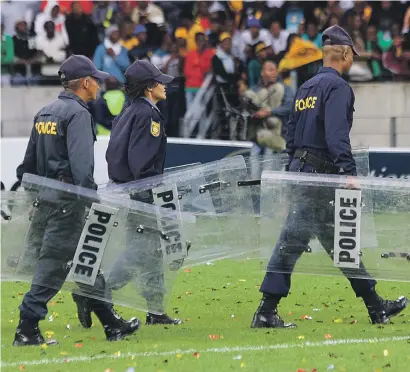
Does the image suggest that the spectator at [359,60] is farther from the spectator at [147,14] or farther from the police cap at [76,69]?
the police cap at [76,69]

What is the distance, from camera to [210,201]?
8922mm

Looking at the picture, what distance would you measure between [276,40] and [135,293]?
11403 mm

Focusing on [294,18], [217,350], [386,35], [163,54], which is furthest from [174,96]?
[217,350]

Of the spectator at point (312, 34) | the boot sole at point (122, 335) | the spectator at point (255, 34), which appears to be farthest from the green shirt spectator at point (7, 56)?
the boot sole at point (122, 335)

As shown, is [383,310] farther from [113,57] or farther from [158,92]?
[113,57]

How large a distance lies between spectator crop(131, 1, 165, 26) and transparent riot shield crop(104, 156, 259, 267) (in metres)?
10.8

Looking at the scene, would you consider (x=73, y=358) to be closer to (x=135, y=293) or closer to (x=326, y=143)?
(x=135, y=293)

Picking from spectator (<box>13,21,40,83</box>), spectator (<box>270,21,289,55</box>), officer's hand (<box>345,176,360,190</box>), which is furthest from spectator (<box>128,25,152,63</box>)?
officer's hand (<box>345,176,360,190</box>)

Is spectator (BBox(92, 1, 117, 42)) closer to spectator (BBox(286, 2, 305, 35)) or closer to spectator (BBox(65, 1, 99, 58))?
spectator (BBox(65, 1, 99, 58))

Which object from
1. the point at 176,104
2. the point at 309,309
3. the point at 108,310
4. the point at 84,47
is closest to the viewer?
the point at 108,310

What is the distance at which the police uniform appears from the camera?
786 centimetres

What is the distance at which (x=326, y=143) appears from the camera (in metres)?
7.83

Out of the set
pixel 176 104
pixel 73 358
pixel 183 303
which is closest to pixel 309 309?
pixel 183 303

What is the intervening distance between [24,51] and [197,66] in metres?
3.31
